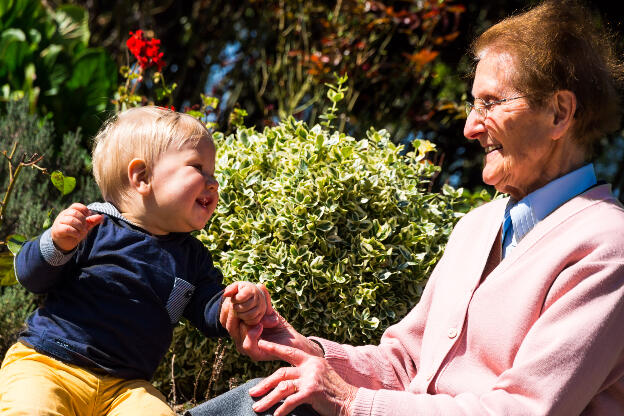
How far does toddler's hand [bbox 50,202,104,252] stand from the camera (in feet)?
6.82

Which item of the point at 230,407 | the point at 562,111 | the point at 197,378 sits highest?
the point at 562,111

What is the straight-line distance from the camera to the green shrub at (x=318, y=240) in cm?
293

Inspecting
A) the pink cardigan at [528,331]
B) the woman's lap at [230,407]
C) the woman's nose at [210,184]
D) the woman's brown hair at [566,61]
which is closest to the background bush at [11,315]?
the woman's nose at [210,184]

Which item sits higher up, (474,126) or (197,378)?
(474,126)

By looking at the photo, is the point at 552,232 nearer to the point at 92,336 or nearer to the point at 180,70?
the point at 92,336

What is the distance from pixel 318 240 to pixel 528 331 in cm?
119

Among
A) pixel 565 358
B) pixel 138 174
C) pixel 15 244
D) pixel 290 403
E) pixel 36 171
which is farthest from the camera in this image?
pixel 36 171

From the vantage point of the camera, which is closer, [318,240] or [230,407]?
[230,407]

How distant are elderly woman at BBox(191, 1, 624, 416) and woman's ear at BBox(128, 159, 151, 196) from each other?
51cm

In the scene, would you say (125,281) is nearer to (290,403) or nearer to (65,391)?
(65,391)

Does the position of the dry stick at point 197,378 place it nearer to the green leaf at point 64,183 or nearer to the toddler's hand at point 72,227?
the green leaf at point 64,183

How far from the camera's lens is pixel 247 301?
2.13m

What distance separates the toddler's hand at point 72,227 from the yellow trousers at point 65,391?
0.36 metres

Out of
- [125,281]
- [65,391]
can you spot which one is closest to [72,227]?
[125,281]
